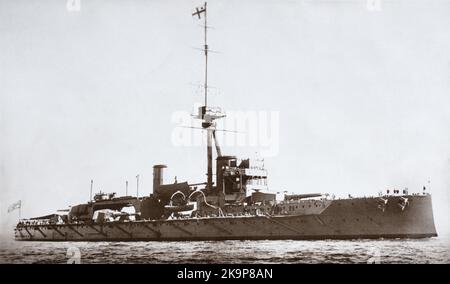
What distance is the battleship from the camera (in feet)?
61.1

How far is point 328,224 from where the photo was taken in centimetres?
1939

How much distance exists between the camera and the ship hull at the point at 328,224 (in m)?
18.5

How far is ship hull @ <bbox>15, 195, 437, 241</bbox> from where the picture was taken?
728 inches

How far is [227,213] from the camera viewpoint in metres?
22.6

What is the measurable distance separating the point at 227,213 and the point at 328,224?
17.3ft

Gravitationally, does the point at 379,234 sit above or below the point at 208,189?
below

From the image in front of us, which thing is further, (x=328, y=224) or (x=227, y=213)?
(x=227, y=213)

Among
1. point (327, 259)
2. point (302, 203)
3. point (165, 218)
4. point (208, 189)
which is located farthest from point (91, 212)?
point (327, 259)

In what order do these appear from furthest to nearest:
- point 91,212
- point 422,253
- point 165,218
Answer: point 91,212 → point 165,218 → point 422,253

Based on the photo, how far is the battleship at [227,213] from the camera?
61.1 ft
